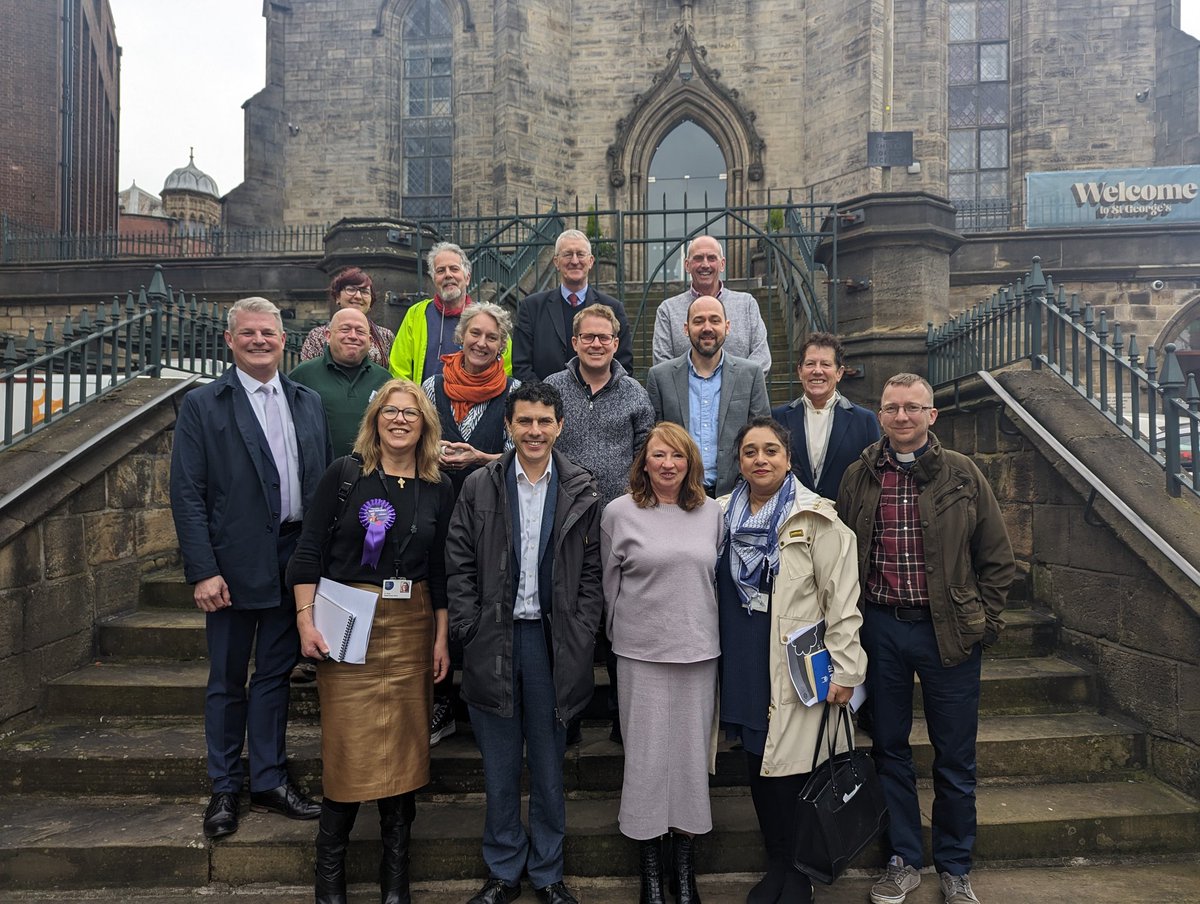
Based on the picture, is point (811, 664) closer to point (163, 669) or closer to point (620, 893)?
point (620, 893)

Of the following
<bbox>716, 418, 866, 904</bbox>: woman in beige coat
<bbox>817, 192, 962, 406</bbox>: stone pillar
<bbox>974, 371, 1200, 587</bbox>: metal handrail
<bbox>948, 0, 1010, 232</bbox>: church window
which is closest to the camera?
<bbox>716, 418, 866, 904</bbox>: woman in beige coat

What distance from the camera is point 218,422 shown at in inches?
127

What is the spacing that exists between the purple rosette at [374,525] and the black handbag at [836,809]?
1.88 metres

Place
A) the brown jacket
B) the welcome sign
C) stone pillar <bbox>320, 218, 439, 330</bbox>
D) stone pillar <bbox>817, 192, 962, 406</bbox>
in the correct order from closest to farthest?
the brown jacket, stone pillar <bbox>817, 192, 962, 406</bbox>, stone pillar <bbox>320, 218, 439, 330</bbox>, the welcome sign

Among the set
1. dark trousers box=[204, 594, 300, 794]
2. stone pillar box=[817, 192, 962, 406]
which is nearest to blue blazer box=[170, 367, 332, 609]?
dark trousers box=[204, 594, 300, 794]

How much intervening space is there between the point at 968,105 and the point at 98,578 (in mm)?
17878

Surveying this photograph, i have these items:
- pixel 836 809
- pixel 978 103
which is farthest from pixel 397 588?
pixel 978 103

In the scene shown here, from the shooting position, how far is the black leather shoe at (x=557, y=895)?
294 centimetres

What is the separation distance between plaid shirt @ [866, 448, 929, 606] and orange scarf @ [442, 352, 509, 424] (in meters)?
1.81

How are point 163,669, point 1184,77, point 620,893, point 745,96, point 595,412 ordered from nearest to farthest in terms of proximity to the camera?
point 620,893
point 595,412
point 163,669
point 1184,77
point 745,96

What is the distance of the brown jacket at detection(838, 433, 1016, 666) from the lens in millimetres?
2928

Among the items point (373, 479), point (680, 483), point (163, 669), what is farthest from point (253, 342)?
point (163, 669)

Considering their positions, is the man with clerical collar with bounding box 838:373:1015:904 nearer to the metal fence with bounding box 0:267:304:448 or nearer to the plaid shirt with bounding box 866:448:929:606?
the plaid shirt with bounding box 866:448:929:606

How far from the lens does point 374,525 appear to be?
290 cm
